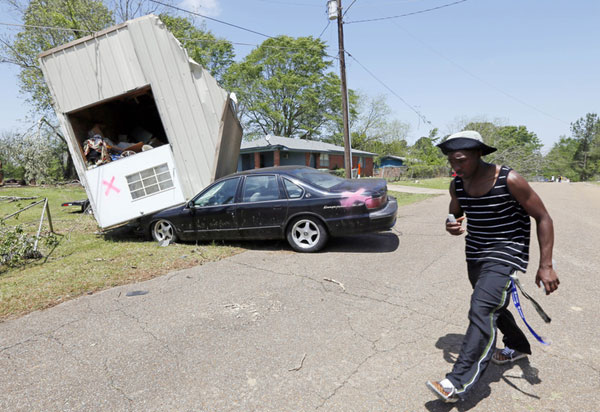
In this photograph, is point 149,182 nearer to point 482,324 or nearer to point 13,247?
point 13,247

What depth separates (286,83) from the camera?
37.8 metres

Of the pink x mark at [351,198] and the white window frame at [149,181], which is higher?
the white window frame at [149,181]

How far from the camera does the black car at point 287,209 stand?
5.58 meters

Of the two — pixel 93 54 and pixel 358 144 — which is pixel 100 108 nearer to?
pixel 93 54

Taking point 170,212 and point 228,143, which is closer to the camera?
point 170,212

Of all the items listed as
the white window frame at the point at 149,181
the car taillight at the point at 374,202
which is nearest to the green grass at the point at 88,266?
the white window frame at the point at 149,181

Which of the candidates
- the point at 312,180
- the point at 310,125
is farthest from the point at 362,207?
the point at 310,125

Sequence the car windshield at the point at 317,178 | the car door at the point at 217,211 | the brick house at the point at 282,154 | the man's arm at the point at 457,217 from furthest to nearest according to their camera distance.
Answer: the brick house at the point at 282,154, the car door at the point at 217,211, the car windshield at the point at 317,178, the man's arm at the point at 457,217

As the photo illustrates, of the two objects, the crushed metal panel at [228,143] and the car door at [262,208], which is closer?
the car door at [262,208]

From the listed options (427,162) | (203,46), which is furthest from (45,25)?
(427,162)

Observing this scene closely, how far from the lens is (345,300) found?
3.78 m

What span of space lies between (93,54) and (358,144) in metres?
43.8

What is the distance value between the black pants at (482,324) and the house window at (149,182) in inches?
258

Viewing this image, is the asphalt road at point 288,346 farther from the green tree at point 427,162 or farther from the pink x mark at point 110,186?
the green tree at point 427,162
